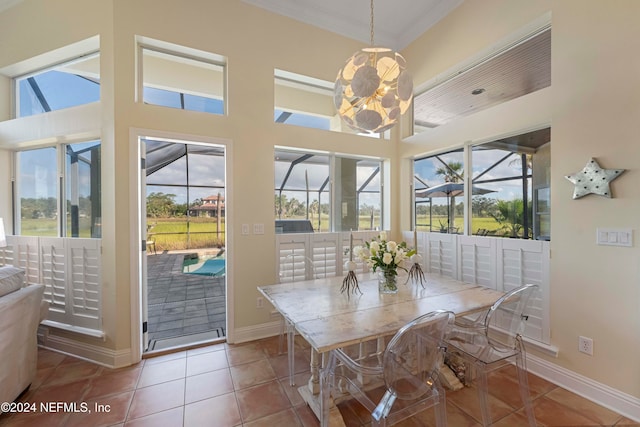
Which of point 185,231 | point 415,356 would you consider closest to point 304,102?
point 415,356

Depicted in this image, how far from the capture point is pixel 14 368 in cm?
172

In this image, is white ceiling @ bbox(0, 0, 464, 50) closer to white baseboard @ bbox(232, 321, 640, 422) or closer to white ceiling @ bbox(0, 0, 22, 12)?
white ceiling @ bbox(0, 0, 22, 12)

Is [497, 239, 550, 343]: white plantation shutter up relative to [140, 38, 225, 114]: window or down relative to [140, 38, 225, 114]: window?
down

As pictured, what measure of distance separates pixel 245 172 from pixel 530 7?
2.91m

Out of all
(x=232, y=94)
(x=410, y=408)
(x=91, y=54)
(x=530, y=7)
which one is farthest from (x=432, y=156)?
(x=91, y=54)

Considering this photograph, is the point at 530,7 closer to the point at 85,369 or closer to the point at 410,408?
the point at 410,408

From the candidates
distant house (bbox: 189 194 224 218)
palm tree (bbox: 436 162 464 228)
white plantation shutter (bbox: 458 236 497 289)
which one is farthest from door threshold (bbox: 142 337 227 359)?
distant house (bbox: 189 194 224 218)

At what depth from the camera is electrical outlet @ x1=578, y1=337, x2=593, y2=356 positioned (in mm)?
1836

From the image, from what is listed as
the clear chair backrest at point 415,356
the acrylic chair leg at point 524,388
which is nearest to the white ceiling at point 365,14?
the clear chair backrest at point 415,356

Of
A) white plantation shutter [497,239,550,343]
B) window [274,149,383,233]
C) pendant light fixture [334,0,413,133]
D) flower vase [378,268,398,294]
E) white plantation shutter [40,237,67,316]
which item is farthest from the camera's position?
window [274,149,383,233]

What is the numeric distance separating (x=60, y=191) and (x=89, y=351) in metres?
1.57

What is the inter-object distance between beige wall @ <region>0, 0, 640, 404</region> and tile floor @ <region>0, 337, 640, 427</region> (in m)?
0.31

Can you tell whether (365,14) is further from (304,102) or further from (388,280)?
(388,280)

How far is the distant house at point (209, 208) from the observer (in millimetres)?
5543
